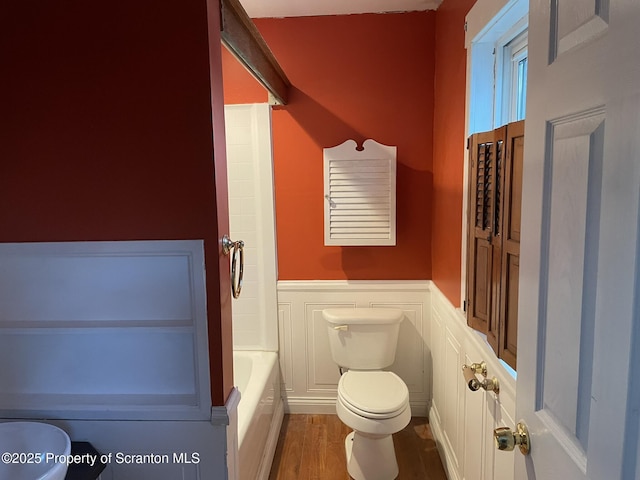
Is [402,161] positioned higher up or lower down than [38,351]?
higher up

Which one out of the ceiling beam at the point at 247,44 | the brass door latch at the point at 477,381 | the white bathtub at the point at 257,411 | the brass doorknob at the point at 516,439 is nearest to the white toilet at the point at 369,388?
the white bathtub at the point at 257,411

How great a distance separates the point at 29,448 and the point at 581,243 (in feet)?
5.28

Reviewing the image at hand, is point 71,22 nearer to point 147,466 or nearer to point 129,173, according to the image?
point 129,173

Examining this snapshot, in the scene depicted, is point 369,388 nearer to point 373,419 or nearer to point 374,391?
point 374,391

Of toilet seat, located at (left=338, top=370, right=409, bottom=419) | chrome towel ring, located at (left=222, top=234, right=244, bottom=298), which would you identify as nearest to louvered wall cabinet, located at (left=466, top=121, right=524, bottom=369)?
toilet seat, located at (left=338, top=370, right=409, bottom=419)

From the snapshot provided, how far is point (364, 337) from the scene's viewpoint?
2531 mm

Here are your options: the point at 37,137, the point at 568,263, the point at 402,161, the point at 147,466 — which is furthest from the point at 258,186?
the point at 568,263

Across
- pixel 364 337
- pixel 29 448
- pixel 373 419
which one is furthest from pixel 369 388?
pixel 29 448

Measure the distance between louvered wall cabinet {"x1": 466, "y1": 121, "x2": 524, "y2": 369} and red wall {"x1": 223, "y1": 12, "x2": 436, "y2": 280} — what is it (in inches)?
42.1

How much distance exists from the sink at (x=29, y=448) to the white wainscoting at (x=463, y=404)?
1.31m

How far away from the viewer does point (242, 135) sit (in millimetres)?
2658

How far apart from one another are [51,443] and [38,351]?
0.95 ft

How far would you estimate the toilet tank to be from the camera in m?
2.52

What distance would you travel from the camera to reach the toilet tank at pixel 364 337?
2523mm
